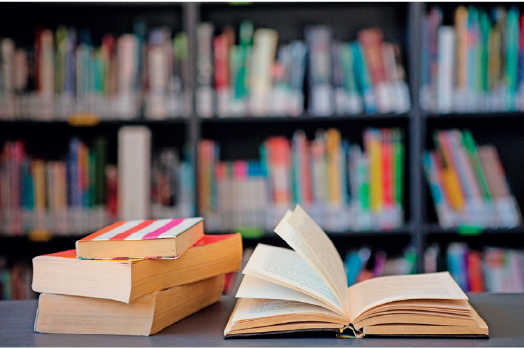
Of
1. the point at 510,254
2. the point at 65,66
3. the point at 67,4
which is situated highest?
the point at 67,4

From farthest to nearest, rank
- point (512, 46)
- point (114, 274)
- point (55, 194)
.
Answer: point (55, 194), point (512, 46), point (114, 274)

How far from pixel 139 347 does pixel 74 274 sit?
0.44 feet

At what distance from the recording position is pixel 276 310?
658 millimetres

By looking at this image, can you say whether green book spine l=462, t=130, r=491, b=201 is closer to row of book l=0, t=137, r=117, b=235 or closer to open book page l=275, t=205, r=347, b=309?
open book page l=275, t=205, r=347, b=309

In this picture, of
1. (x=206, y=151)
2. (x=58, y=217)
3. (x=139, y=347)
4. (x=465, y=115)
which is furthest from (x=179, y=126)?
(x=139, y=347)

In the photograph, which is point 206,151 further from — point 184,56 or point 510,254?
point 510,254

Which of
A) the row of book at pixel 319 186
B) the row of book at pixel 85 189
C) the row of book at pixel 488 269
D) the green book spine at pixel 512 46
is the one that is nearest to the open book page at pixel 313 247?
the row of book at pixel 319 186

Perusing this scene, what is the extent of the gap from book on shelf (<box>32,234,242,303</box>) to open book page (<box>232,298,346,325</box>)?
0.31ft

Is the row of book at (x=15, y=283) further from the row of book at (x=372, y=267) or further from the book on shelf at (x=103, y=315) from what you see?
the book on shelf at (x=103, y=315)

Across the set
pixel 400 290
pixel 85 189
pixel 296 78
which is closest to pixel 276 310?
pixel 400 290

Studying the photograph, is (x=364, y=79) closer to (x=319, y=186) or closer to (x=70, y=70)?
(x=319, y=186)

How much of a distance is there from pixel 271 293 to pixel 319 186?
1.19m

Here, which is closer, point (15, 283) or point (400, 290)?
point (400, 290)

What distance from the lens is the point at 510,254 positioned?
6.18ft
